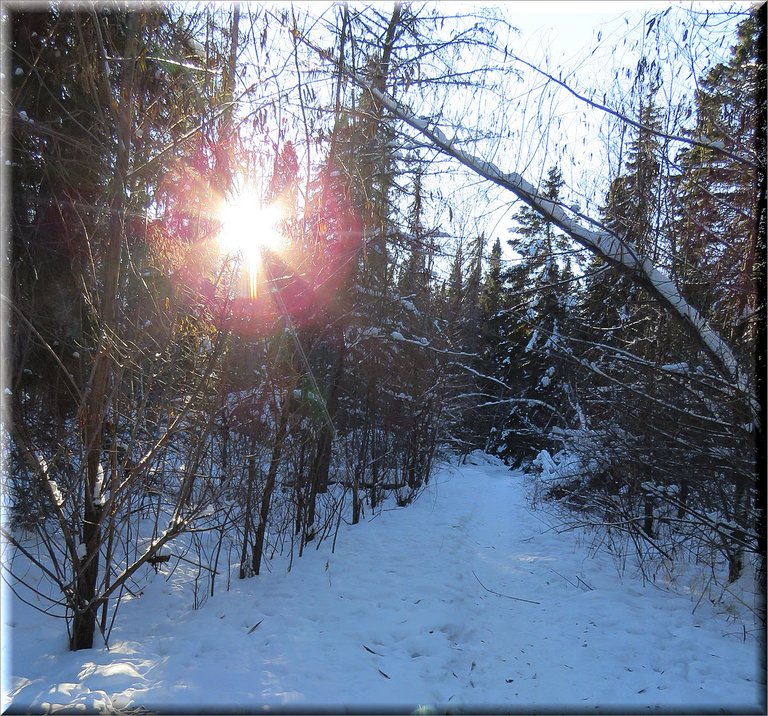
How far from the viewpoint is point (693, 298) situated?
3.77 meters

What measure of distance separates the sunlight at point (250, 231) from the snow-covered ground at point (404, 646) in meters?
2.73

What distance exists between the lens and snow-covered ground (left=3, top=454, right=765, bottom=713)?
2.89 m

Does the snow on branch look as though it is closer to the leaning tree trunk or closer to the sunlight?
the sunlight

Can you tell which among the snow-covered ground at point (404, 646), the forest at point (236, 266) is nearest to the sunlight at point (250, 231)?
the forest at point (236, 266)

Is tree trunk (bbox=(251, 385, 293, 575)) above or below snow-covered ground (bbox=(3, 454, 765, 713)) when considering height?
above

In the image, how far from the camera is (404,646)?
3676 millimetres

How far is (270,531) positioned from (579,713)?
12.9 ft

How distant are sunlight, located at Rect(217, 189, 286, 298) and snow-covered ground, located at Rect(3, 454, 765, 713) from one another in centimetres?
273


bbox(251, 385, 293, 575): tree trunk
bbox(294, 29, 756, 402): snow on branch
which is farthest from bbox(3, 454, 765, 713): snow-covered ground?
bbox(294, 29, 756, 402): snow on branch

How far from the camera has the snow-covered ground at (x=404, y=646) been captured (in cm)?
289

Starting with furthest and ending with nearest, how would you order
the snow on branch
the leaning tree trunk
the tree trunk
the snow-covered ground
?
the tree trunk < the snow on branch < the leaning tree trunk < the snow-covered ground

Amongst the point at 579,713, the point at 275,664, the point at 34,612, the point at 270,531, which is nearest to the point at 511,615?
the point at 579,713

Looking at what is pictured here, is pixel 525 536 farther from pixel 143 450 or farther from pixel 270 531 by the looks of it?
pixel 143 450

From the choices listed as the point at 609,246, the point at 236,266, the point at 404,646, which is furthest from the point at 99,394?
the point at 609,246
